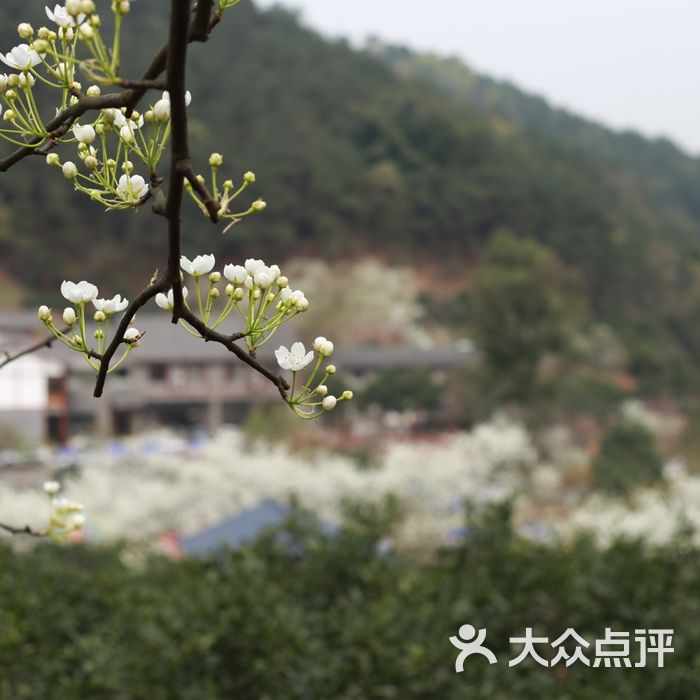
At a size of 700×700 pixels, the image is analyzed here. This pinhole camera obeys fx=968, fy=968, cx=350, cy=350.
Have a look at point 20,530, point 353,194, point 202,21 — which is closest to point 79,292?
point 202,21

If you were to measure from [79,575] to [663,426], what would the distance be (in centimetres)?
2105

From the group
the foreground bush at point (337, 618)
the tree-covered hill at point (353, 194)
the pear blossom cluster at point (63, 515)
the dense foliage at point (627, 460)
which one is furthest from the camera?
the tree-covered hill at point (353, 194)

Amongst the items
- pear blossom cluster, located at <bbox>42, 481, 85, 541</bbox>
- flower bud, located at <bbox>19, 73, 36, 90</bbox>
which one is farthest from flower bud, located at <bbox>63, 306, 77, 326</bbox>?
pear blossom cluster, located at <bbox>42, 481, 85, 541</bbox>

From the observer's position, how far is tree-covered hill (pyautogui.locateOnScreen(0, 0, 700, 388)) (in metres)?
30.5

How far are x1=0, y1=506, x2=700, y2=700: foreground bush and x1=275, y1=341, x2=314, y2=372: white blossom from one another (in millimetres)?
2724

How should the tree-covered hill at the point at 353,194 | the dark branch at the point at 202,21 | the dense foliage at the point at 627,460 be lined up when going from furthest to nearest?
the tree-covered hill at the point at 353,194
the dense foliage at the point at 627,460
the dark branch at the point at 202,21

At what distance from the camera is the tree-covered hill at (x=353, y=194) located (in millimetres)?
30469

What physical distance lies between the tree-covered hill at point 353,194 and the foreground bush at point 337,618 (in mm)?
25382

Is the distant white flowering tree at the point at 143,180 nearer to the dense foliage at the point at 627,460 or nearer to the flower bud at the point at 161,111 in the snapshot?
the flower bud at the point at 161,111

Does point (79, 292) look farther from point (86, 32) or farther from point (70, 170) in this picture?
point (86, 32)

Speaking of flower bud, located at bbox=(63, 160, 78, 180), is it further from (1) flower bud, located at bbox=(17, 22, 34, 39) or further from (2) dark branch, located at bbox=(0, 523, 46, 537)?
(2) dark branch, located at bbox=(0, 523, 46, 537)

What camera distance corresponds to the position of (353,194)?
116 feet

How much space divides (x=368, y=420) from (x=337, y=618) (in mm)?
18205

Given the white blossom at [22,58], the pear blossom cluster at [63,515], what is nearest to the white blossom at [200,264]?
the white blossom at [22,58]
